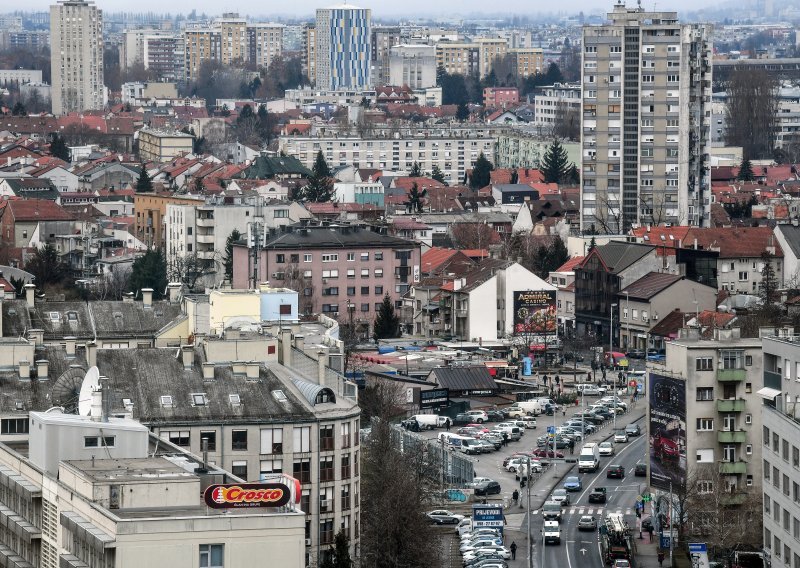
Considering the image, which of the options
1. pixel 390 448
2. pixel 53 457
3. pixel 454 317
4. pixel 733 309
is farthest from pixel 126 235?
pixel 53 457

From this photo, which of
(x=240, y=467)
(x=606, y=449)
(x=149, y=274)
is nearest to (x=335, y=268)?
(x=149, y=274)

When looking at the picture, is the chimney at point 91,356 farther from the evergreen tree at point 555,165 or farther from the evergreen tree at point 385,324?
the evergreen tree at point 555,165

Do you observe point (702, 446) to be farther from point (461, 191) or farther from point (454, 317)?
point (461, 191)

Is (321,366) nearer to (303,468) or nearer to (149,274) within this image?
(303,468)

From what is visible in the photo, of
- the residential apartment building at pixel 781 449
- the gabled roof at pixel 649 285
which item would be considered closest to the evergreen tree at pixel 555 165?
the gabled roof at pixel 649 285

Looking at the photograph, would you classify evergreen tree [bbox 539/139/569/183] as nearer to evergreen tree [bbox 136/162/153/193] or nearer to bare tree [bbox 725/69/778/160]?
evergreen tree [bbox 136/162/153/193]
